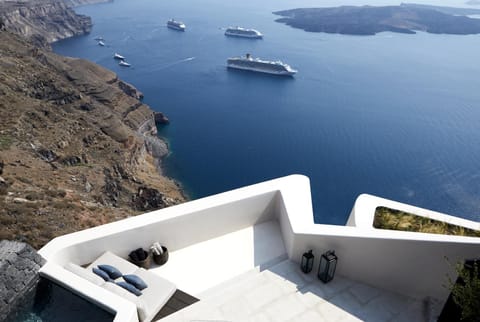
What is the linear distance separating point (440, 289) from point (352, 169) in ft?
100.0

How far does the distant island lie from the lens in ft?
334

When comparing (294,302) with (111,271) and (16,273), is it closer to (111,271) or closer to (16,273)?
(111,271)

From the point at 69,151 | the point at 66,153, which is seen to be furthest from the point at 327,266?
the point at 69,151

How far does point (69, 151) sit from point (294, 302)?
2425 centimetres

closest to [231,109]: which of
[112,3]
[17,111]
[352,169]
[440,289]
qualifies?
[352,169]

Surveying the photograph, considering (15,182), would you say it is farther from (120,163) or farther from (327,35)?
(327,35)

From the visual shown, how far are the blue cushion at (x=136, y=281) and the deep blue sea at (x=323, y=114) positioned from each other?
25336 mm

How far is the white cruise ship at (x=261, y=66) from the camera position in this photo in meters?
59.6

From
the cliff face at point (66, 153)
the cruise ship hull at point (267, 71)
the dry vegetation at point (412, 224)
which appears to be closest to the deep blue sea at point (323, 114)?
the cruise ship hull at point (267, 71)

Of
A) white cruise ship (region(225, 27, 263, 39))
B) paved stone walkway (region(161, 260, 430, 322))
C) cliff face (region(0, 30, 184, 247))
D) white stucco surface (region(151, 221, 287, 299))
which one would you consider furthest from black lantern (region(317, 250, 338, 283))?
white cruise ship (region(225, 27, 263, 39))

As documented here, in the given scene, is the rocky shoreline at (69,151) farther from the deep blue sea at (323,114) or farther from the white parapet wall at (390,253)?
the white parapet wall at (390,253)

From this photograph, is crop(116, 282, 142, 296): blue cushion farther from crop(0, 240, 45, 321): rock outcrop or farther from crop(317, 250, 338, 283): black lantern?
crop(317, 250, 338, 283): black lantern

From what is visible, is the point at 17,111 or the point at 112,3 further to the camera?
the point at 112,3

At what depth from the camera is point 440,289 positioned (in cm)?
509
